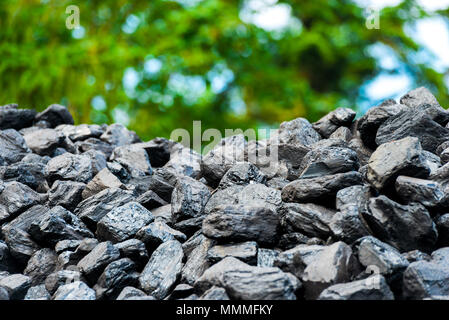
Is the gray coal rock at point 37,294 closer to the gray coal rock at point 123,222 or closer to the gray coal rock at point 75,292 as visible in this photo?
the gray coal rock at point 75,292

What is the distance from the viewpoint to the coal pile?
147 cm

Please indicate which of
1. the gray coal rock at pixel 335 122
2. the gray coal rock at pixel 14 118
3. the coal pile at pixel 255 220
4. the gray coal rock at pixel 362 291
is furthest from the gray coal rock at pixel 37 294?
the gray coal rock at pixel 14 118

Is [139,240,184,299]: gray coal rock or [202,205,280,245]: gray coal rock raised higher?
[202,205,280,245]: gray coal rock

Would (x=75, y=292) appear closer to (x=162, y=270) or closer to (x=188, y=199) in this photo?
(x=162, y=270)

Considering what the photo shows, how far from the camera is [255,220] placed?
5.60 feet

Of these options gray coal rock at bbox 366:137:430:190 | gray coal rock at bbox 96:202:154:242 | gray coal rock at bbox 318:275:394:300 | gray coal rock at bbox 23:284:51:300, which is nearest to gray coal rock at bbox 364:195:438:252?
gray coal rock at bbox 366:137:430:190

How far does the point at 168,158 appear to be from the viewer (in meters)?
2.83

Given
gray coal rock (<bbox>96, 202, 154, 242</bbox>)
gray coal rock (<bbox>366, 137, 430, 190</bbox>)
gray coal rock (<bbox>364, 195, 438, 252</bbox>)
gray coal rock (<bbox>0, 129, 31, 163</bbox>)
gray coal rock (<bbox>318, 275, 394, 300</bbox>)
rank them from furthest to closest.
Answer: gray coal rock (<bbox>0, 129, 31, 163</bbox>) → gray coal rock (<bbox>96, 202, 154, 242</bbox>) → gray coal rock (<bbox>366, 137, 430, 190</bbox>) → gray coal rock (<bbox>364, 195, 438, 252</bbox>) → gray coal rock (<bbox>318, 275, 394, 300</bbox>)

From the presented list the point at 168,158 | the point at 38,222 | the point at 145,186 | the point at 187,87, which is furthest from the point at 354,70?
the point at 38,222

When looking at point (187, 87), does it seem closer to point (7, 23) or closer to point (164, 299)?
point (7, 23)

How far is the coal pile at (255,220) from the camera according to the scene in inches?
57.9

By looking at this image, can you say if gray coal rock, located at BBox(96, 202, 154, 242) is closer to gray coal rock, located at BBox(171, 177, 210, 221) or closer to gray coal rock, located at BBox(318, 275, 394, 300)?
gray coal rock, located at BBox(171, 177, 210, 221)

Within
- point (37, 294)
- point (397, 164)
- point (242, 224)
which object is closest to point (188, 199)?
point (242, 224)

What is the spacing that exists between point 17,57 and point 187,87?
184 centimetres
